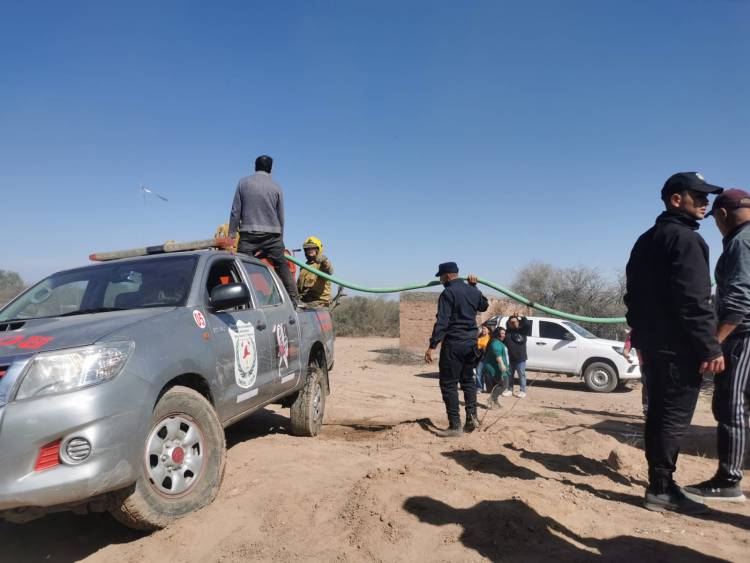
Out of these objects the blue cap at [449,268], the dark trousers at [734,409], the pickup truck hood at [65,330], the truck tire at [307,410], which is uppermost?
the blue cap at [449,268]

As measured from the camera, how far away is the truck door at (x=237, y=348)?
3.91 meters

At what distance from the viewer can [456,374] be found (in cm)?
618

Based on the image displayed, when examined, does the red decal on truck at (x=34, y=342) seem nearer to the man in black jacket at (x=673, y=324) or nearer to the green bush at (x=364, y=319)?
the man in black jacket at (x=673, y=324)

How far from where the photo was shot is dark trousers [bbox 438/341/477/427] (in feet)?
20.0

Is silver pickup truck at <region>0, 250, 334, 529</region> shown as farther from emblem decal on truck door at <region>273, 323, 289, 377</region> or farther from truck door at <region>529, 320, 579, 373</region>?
truck door at <region>529, 320, 579, 373</region>

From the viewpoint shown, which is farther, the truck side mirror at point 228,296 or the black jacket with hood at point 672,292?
the truck side mirror at point 228,296

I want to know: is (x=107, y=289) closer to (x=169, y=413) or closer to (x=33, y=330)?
(x=33, y=330)

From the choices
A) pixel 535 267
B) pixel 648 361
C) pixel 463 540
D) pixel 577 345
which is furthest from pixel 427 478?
pixel 535 267

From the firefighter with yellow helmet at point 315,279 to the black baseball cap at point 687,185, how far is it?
4861mm

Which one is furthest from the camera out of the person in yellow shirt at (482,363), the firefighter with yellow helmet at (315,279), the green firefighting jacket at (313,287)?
the person in yellow shirt at (482,363)

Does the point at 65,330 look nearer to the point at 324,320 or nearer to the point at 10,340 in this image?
the point at 10,340

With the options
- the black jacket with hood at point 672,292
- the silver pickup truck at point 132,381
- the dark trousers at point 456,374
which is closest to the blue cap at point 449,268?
the dark trousers at point 456,374

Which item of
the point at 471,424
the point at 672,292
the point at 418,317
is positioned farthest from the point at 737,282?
the point at 418,317

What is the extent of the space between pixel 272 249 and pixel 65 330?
3199mm
